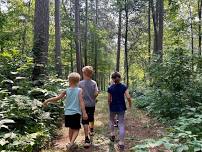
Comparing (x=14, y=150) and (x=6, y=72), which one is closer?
(x=14, y=150)

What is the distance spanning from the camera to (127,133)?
34.6 ft

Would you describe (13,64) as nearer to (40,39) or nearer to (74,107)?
(40,39)

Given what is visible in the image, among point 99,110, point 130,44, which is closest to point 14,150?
point 99,110

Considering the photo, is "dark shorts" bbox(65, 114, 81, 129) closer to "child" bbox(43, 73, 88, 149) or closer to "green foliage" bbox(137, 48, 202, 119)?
"child" bbox(43, 73, 88, 149)

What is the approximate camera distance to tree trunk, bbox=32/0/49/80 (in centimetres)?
1220

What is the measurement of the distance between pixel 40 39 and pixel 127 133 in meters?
4.69

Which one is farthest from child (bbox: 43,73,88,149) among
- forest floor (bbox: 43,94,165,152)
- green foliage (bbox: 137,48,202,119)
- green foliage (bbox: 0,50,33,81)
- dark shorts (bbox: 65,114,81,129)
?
green foliage (bbox: 137,48,202,119)

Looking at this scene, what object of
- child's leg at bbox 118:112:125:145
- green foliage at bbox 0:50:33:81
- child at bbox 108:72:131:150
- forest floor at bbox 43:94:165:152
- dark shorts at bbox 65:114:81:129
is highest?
green foliage at bbox 0:50:33:81

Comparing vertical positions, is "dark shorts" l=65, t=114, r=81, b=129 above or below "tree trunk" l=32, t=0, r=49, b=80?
below

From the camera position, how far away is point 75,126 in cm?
790

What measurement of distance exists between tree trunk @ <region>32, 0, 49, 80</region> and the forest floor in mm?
2338

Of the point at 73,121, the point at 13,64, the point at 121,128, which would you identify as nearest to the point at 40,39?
the point at 13,64

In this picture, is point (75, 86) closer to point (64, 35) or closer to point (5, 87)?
point (5, 87)

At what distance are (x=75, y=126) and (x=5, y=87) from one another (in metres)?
3.10
